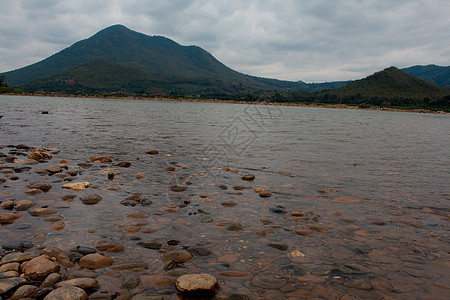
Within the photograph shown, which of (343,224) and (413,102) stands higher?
(413,102)

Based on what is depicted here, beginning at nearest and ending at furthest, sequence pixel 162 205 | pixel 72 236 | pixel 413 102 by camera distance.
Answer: pixel 72 236 < pixel 162 205 < pixel 413 102

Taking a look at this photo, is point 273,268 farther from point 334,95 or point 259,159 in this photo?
point 334,95

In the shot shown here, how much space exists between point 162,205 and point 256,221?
1911mm

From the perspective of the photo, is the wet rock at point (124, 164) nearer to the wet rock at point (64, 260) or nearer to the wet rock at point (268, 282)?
the wet rock at point (64, 260)

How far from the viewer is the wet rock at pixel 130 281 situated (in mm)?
3037

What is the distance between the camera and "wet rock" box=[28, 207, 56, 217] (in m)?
4.79

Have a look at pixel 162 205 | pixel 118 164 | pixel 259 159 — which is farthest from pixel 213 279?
pixel 259 159

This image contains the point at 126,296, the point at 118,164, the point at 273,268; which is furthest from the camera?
the point at 118,164

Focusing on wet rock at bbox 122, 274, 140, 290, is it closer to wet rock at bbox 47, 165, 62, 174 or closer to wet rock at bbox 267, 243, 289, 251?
wet rock at bbox 267, 243, 289, 251

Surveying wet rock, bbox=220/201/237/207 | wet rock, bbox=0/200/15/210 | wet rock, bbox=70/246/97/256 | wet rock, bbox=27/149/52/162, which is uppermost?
wet rock, bbox=27/149/52/162

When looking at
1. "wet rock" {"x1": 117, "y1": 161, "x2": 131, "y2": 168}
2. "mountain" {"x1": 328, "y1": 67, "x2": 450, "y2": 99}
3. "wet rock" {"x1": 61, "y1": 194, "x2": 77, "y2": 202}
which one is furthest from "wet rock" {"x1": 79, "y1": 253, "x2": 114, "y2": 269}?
"mountain" {"x1": 328, "y1": 67, "x2": 450, "y2": 99}

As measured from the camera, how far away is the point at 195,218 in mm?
5008

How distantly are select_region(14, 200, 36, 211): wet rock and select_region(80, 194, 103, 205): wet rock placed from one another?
2.74 ft

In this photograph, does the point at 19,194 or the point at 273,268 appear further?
the point at 19,194
